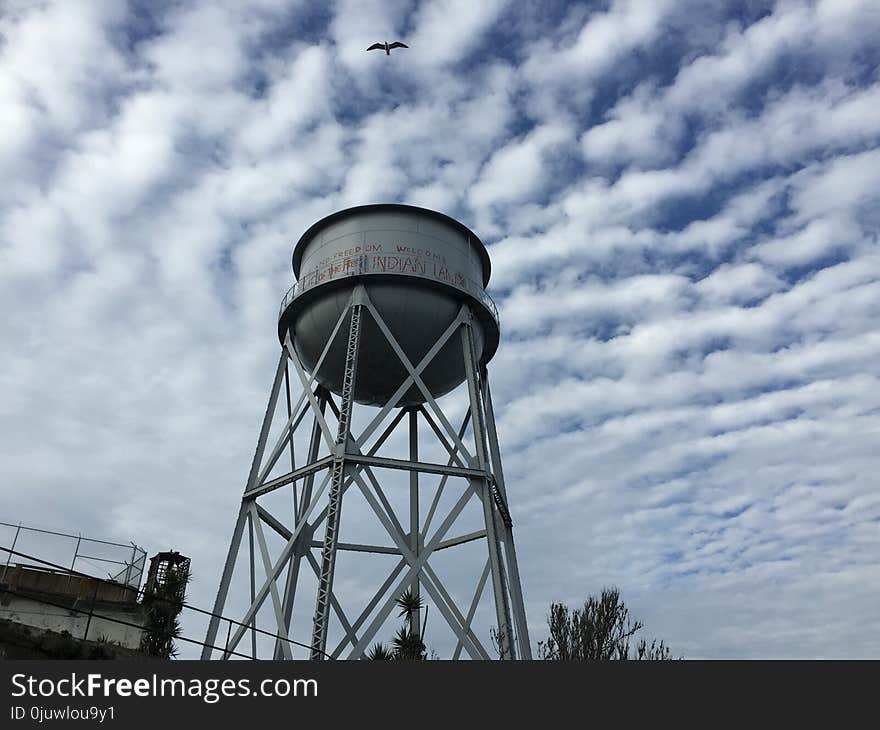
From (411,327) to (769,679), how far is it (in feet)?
38.0

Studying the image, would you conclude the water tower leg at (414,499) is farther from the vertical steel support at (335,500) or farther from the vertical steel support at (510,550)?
the vertical steel support at (335,500)

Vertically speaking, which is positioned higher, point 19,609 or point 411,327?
point 411,327

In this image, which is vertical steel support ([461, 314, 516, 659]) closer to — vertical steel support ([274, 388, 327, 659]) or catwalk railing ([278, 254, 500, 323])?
catwalk railing ([278, 254, 500, 323])

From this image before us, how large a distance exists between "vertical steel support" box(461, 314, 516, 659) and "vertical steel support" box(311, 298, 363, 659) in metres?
2.87

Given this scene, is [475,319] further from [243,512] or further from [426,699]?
[426,699]

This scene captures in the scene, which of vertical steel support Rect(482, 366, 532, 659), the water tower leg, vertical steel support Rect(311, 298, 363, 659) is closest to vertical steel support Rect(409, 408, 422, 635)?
the water tower leg

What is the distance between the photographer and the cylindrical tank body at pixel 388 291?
1977 centimetres

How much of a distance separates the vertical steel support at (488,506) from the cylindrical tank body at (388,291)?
33.3 inches

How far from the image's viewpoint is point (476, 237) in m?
22.2

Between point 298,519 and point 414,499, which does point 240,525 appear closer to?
point 298,519

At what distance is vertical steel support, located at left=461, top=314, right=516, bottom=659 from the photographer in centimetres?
1662

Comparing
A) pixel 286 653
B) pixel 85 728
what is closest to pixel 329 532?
pixel 286 653

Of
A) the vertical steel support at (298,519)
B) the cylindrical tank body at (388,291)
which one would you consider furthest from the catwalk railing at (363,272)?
the vertical steel support at (298,519)

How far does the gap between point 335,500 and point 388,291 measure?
5593mm
